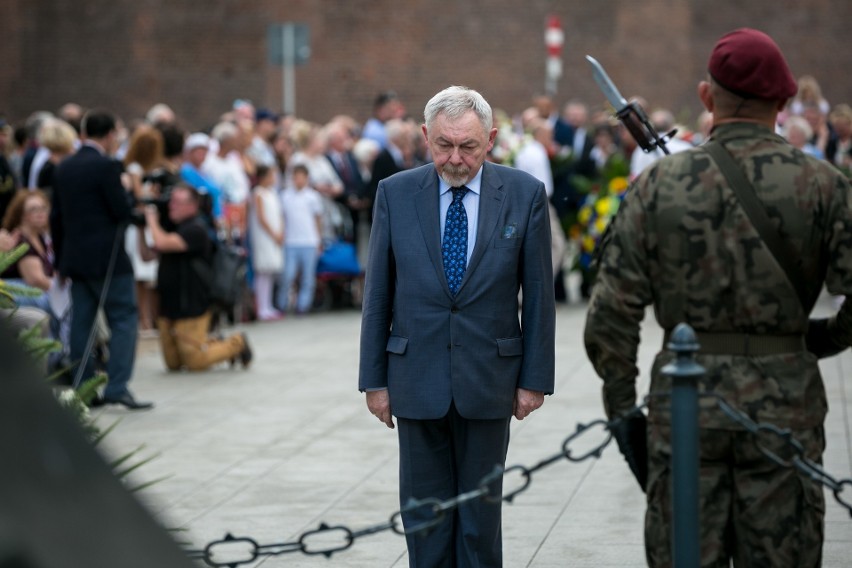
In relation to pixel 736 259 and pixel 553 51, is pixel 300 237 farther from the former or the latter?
pixel 553 51

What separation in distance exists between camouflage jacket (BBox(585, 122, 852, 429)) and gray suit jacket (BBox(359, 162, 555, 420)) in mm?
833

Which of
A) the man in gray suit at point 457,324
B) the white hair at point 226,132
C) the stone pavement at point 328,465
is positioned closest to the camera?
the man in gray suit at point 457,324

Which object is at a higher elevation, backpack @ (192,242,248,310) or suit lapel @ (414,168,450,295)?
suit lapel @ (414,168,450,295)

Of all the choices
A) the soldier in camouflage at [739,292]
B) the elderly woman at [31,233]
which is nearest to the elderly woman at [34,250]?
the elderly woman at [31,233]

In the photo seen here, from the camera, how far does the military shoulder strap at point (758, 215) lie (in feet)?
13.8

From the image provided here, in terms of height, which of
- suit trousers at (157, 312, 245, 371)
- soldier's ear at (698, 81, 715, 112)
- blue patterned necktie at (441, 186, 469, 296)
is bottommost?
suit trousers at (157, 312, 245, 371)

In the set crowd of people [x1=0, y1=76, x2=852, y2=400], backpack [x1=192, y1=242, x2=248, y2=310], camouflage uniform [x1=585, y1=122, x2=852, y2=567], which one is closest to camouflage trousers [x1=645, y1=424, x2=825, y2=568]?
camouflage uniform [x1=585, y1=122, x2=852, y2=567]

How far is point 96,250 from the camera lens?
1070 centimetres

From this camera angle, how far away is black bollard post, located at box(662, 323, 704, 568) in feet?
13.0

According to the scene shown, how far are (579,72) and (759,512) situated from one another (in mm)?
29362

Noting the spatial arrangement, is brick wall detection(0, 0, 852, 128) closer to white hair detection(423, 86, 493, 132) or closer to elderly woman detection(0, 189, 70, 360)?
elderly woman detection(0, 189, 70, 360)

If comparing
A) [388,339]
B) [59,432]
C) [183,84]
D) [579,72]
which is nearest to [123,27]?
[183,84]

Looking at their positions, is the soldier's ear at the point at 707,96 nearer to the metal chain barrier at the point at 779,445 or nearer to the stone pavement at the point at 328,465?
the metal chain barrier at the point at 779,445

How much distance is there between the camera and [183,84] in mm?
32562
